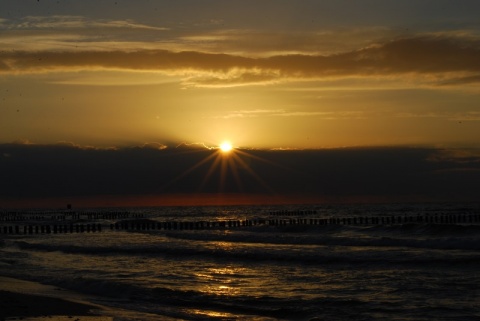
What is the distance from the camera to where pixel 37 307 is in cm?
1548

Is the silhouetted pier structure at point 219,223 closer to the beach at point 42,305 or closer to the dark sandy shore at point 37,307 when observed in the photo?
the beach at point 42,305

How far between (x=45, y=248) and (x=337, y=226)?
25961 millimetres

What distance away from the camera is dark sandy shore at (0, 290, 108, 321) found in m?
14.3

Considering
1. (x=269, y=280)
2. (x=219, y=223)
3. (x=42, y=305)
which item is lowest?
(x=269, y=280)

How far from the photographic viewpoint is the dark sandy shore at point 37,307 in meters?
14.3

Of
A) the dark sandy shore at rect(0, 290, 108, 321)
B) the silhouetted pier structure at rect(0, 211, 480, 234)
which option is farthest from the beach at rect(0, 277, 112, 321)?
the silhouetted pier structure at rect(0, 211, 480, 234)

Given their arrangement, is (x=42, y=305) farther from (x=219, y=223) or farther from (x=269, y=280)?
(x=219, y=223)

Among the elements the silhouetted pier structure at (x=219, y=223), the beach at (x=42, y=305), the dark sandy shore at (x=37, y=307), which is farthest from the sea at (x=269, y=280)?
the silhouetted pier structure at (x=219, y=223)

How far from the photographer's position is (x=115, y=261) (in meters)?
28.1

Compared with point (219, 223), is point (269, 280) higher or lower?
lower

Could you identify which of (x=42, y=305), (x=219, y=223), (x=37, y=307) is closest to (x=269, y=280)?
(x=42, y=305)

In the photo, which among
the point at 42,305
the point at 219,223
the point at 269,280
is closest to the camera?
the point at 42,305

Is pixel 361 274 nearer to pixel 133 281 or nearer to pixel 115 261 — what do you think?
pixel 133 281

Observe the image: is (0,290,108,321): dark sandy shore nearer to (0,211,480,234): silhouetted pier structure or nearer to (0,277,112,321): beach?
(0,277,112,321): beach
